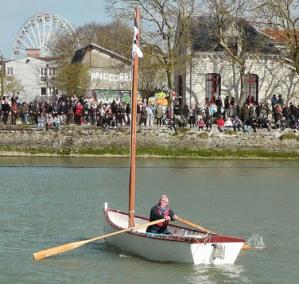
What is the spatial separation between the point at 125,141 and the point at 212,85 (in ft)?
53.1

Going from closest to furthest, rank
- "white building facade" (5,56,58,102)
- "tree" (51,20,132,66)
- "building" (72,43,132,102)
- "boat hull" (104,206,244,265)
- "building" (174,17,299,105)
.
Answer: "boat hull" (104,206,244,265) → "building" (174,17,299,105) → "building" (72,43,132,102) → "tree" (51,20,132,66) → "white building facade" (5,56,58,102)

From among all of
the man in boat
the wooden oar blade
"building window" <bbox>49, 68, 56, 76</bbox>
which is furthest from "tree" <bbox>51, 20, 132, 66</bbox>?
the wooden oar blade

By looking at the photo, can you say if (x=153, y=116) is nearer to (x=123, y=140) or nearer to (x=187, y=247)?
(x=123, y=140)

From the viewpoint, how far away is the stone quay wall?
53594 millimetres

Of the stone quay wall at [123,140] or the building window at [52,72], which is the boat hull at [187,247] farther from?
the building window at [52,72]

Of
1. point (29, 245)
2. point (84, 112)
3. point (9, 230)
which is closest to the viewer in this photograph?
point (29, 245)

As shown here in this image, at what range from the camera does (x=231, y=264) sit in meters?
22.8

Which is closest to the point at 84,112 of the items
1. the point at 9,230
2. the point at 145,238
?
the point at 9,230

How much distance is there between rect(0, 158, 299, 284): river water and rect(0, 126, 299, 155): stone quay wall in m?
1.40

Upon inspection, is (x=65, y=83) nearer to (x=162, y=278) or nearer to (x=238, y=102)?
(x=238, y=102)

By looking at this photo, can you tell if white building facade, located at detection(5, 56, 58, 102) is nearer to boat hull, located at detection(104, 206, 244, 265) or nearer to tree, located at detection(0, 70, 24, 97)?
tree, located at detection(0, 70, 24, 97)

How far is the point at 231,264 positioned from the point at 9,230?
8.96 m

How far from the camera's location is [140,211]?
3384 cm

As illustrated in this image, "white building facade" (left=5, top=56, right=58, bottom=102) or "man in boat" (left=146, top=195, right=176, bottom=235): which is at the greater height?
"white building facade" (left=5, top=56, right=58, bottom=102)
